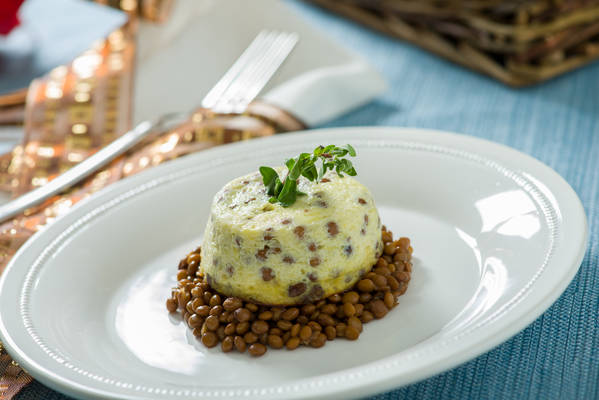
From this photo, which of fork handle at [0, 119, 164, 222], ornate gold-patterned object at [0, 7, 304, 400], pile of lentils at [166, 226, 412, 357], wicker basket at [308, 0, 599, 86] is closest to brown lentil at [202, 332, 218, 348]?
pile of lentils at [166, 226, 412, 357]

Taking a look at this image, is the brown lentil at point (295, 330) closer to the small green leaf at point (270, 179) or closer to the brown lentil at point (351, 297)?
the brown lentil at point (351, 297)

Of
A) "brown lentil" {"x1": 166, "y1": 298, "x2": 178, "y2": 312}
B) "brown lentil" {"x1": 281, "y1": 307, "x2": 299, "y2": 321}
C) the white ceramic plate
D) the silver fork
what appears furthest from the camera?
the silver fork

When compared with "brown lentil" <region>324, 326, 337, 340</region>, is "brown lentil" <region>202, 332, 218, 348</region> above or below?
below

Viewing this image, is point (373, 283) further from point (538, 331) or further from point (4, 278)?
point (4, 278)

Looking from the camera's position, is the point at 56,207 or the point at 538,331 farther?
the point at 56,207

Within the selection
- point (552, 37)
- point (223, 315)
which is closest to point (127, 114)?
point (223, 315)

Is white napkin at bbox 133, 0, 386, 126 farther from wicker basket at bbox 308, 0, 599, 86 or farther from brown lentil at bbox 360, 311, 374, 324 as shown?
brown lentil at bbox 360, 311, 374, 324

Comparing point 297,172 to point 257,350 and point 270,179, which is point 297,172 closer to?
point 270,179
